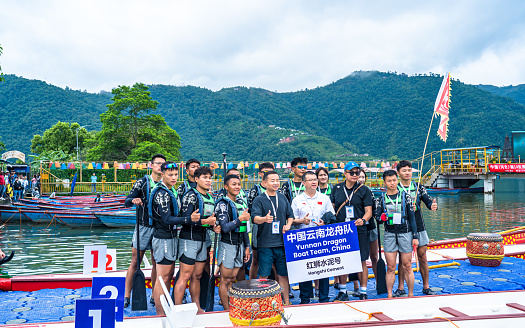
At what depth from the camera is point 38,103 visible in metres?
99.9

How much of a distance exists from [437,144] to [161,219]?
9137 cm

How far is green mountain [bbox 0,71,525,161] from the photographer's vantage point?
282 ft

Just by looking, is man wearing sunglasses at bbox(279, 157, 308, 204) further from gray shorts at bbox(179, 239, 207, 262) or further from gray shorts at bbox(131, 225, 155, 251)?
gray shorts at bbox(131, 225, 155, 251)

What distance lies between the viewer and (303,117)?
121 meters

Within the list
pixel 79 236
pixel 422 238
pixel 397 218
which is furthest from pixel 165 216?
pixel 79 236

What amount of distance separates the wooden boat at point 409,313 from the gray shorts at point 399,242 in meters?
0.76

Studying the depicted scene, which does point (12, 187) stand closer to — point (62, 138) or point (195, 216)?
point (195, 216)

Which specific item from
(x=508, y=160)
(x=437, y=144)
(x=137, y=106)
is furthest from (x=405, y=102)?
(x=137, y=106)

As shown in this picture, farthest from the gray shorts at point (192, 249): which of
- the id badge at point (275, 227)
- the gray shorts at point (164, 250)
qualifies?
the id badge at point (275, 227)

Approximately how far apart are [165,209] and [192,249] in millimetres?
580

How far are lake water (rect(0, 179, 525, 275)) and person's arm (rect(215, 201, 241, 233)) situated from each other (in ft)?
21.5

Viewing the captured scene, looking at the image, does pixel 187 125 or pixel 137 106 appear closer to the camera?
pixel 137 106

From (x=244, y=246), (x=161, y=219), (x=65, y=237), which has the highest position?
(x=161, y=219)

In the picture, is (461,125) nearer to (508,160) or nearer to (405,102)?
(405,102)
